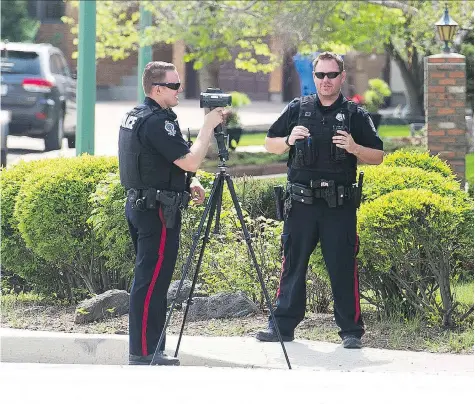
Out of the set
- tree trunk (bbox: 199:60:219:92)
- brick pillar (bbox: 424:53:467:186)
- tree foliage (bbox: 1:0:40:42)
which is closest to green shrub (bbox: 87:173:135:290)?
brick pillar (bbox: 424:53:467:186)

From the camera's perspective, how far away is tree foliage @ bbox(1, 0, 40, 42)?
40406mm

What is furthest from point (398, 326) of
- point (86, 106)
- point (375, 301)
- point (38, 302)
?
point (86, 106)

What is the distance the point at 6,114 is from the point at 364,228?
12.4m

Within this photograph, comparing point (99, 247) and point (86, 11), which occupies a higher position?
point (86, 11)

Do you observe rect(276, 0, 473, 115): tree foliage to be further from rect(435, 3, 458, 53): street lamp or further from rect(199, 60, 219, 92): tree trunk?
rect(435, 3, 458, 53): street lamp

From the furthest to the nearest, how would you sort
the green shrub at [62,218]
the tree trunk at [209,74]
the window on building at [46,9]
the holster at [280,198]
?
1. the window on building at [46,9]
2. the tree trunk at [209,74]
3. the green shrub at [62,218]
4. the holster at [280,198]

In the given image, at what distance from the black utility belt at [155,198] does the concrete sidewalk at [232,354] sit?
0.92m

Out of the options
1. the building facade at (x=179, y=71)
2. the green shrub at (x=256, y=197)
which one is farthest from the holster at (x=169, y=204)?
the building facade at (x=179, y=71)

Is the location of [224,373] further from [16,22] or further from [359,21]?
[16,22]

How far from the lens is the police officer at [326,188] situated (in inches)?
269

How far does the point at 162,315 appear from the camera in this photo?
656 cm

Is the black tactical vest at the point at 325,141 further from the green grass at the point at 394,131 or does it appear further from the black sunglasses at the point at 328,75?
the green grass at the point at 394,131

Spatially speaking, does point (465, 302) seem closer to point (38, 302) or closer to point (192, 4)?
point (38, 302)

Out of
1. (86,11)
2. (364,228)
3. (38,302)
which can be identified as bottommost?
(38,302)
